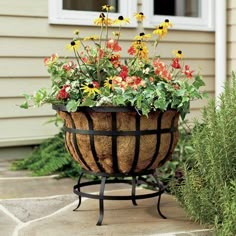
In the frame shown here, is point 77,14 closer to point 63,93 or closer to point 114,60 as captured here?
point 114,60

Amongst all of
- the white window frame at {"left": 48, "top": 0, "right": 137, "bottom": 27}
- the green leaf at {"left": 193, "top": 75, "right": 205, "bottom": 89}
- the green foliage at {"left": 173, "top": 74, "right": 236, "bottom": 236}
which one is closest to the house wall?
the white window frame at {"left": 48, "top": 0, "right": 137, "bottom": 27}

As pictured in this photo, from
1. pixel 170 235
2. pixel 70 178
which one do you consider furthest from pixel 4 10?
pixel 170 235

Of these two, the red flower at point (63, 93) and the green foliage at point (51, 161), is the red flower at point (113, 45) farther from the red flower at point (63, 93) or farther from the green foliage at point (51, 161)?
the green foliage at point (51, 161)

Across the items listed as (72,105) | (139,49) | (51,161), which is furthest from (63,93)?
(51,161)

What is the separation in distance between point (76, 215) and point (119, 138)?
→ 1.81 ft

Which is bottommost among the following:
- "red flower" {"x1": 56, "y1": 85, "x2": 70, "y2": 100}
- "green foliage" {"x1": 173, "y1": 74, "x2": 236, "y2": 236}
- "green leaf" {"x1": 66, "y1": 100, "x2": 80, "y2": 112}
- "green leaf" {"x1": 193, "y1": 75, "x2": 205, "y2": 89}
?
"green foliage" {"x1": 173, "y1": 74, "x2": 236, "y2": 236}

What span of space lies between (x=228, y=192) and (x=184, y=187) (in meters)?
0.35

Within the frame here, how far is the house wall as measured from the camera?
4.61m

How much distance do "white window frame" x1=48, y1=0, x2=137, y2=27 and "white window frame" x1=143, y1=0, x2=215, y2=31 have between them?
17 centimetres

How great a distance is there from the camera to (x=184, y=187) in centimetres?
271

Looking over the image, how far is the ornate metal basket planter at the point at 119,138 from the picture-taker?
2.69 metres

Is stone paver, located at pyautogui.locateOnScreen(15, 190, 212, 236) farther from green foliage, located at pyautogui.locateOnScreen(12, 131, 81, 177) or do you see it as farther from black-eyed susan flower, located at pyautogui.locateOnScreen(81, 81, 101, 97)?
green foliage, located at pyautogui.locateOnScreen(12, 131, 81, 177)

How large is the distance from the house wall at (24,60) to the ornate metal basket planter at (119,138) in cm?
189

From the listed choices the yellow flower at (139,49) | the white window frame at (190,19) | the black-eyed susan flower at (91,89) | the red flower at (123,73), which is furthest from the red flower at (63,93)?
the white window frame at (190,19)
